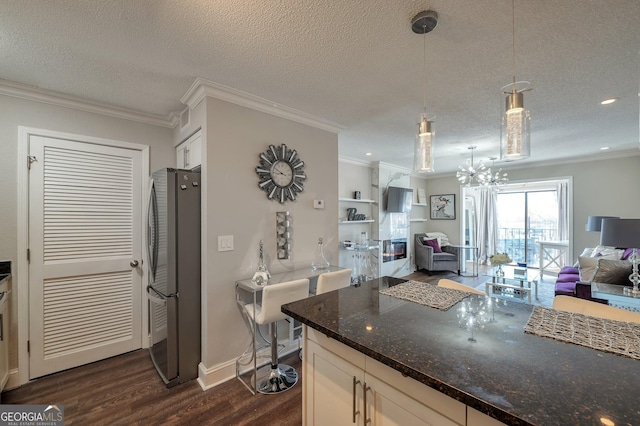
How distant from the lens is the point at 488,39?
5.36 ft

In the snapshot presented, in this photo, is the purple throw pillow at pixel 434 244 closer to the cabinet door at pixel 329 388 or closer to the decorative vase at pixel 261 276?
the decorative vase at pixel 261 276

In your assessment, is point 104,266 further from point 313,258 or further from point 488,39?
point 488,39

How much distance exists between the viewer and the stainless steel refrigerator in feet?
7.04

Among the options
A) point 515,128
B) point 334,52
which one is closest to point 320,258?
point 334,52

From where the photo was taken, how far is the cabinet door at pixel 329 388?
3.70ft

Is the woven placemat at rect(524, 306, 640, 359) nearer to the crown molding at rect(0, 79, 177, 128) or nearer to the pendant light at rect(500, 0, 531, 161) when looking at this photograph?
the pendant light at rect(500, 0, 531, 161)

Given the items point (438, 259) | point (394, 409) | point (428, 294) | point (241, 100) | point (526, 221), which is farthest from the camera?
point (526, 221)

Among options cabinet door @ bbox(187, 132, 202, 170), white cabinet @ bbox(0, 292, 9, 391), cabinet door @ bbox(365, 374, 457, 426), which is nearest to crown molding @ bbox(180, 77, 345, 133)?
cabinet door @ bbox(187, 132, 202, 170)

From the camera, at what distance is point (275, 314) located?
2.00 m

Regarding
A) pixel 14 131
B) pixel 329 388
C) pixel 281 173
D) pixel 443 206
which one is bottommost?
pixel 329 388

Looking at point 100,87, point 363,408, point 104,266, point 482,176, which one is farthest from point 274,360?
point 482,176

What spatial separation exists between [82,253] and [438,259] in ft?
20.1

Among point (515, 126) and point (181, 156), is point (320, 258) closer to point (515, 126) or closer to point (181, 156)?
point (181, 156)

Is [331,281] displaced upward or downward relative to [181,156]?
downward
